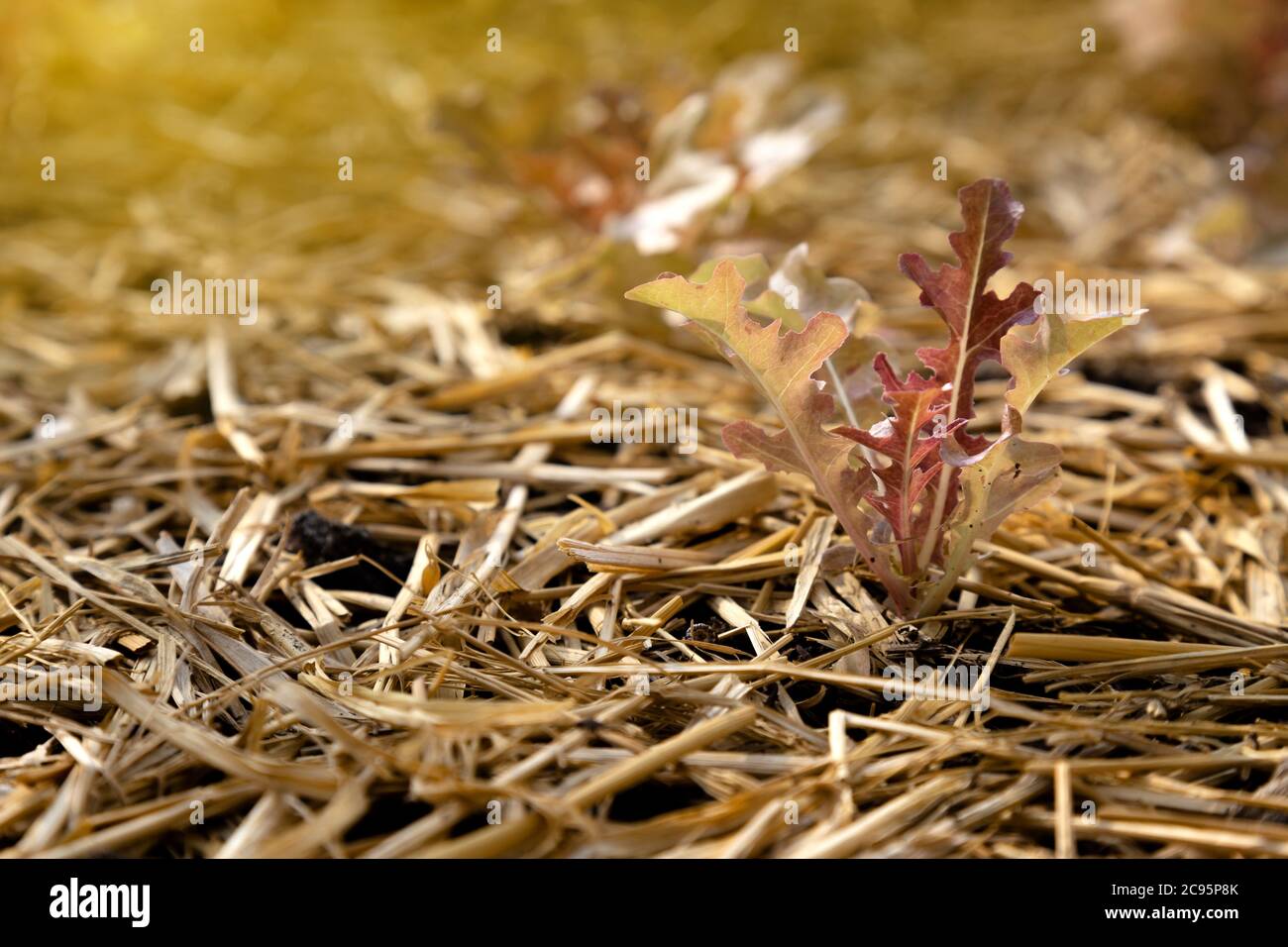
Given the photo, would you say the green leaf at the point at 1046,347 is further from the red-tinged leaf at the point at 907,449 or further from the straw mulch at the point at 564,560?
the straw mulch at the point at 564,560

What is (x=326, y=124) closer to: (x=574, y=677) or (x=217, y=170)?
(x=217, y=170)

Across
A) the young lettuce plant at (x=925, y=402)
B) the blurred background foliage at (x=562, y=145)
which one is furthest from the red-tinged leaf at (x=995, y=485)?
the blurred background foliage at (x=562, y=145)

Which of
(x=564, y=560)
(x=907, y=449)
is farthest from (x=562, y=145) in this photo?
(x=907, y=449)

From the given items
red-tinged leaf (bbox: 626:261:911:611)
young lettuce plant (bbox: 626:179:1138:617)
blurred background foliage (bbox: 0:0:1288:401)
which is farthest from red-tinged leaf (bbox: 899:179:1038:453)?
blurred background foliage (bbox: 0:0:1288:401)

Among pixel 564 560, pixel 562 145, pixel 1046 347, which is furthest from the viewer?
pixel 562 145

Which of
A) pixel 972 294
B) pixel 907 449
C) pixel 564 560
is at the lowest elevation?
pixel 564 560

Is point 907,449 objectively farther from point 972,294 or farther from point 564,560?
point 564,560
